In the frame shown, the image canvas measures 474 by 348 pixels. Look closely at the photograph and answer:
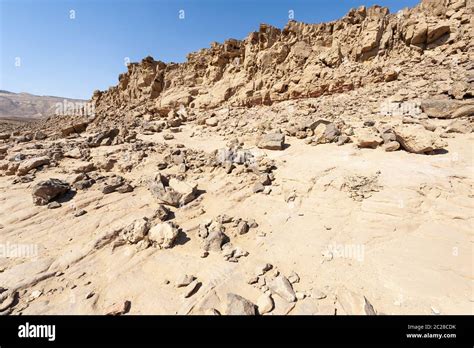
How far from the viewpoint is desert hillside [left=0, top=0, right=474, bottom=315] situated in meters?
3.16

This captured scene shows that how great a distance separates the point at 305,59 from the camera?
1371 centimetres

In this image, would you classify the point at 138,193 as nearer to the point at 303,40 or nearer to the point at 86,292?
the point at 86,292

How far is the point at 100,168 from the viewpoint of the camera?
24.5ft

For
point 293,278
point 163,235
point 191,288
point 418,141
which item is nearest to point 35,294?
point 163,235

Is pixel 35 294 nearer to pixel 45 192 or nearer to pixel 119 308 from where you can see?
pixel 119 308

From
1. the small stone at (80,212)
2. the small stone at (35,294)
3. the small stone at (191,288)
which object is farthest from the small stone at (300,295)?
the small stone at (80,212)

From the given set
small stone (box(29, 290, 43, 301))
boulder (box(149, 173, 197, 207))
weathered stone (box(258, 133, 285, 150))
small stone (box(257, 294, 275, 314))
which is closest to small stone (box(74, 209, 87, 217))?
boulder (box(149, 173, 197, 207))

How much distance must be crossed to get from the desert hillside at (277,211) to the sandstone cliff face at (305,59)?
17 cm

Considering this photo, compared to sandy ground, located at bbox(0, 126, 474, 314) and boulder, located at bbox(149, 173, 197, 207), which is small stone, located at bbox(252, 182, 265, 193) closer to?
sandy ground, located at bbox(0, 126, 474, 314)

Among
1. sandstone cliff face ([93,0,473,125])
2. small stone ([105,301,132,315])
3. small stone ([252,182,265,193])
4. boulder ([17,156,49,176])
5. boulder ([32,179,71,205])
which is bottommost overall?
small stone ([105,301,132,315])

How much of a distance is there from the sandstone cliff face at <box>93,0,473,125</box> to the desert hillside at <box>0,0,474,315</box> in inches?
6.8

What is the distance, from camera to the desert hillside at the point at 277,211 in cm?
316
